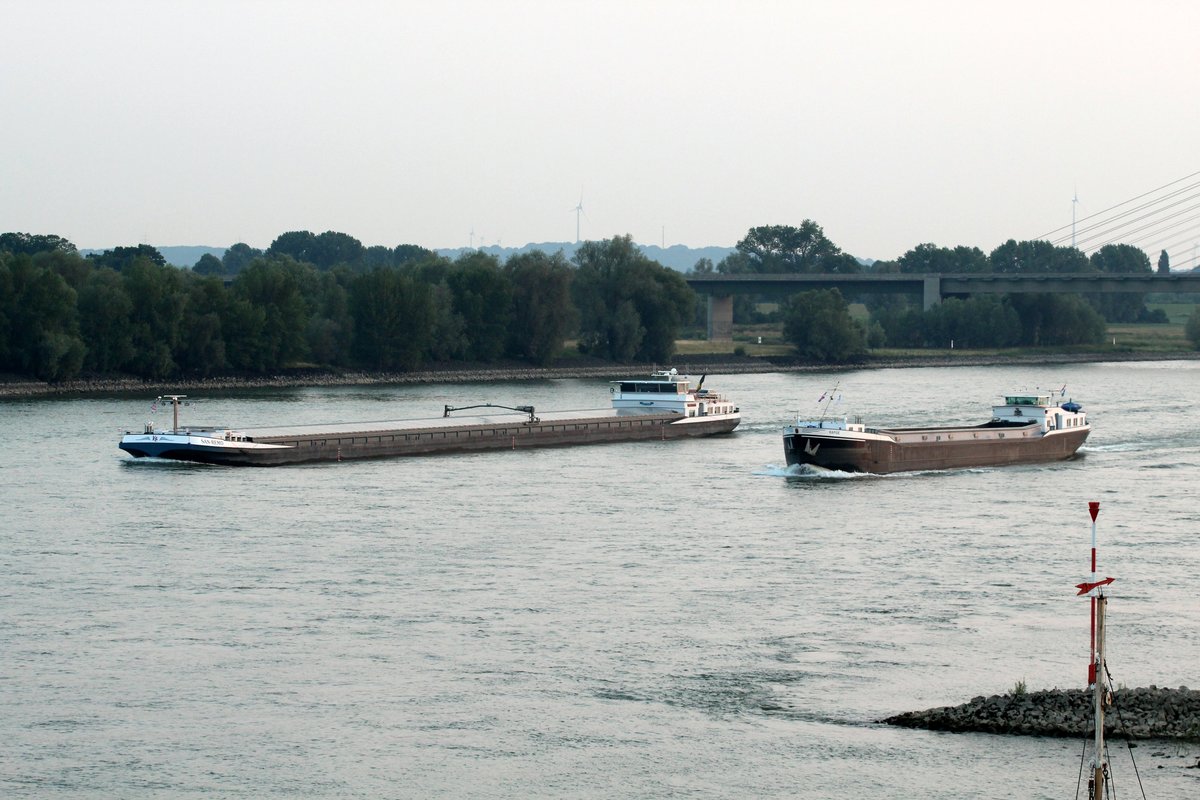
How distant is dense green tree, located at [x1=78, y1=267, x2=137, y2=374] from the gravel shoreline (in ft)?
4.87

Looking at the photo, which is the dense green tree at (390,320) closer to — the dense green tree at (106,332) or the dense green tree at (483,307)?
the dense green tree at (483,307)

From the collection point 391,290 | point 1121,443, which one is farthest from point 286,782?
point 391,290

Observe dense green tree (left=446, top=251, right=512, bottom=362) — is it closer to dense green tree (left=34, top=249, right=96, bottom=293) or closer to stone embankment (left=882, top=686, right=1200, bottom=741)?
dense green tree (left=34, top=249, right=96, bottom=293)

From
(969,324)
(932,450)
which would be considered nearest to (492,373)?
(969,324)

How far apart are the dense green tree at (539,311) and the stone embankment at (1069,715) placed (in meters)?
100

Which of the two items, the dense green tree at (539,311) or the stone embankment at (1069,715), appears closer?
the stone embankment at (1069,715)

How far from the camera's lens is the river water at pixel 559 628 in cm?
2167

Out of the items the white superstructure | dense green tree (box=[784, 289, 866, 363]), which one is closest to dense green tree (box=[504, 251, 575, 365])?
dense green tree (box=[784, 289, 866, 363])

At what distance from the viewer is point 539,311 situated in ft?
404

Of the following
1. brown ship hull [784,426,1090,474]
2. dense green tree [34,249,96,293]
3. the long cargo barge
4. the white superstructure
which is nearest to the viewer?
brown ship hull [784,426,1090,474]

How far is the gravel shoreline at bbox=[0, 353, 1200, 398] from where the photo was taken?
314 feet

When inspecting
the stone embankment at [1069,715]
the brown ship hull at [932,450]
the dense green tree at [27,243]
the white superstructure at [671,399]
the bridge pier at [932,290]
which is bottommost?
the stone embankment at [1069,715]

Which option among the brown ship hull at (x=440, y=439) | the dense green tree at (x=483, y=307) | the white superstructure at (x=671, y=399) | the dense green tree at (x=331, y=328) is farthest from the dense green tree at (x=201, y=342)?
the brown ship hull at (x=440, y=439)

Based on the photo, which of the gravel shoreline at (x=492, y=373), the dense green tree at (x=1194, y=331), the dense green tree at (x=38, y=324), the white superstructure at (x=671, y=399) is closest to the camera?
the white superstructure at (x=671, y=399)
